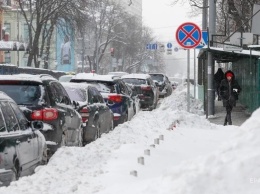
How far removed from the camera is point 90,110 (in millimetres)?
14219

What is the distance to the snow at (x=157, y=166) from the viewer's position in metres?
5.32

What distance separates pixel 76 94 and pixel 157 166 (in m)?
5.67

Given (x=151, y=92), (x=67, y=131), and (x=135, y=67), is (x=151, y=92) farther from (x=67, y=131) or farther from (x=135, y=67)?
(x=135, y=67)

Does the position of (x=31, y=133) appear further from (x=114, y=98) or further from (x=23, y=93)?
(x=114, y=98)

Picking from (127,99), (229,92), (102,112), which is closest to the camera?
(102,112)

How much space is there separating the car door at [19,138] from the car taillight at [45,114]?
1765mm

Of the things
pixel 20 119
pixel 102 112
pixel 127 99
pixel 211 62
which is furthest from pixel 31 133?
pixel 211 62

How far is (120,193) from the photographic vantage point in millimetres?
6652

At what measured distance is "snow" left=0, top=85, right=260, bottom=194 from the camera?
17.4 ft

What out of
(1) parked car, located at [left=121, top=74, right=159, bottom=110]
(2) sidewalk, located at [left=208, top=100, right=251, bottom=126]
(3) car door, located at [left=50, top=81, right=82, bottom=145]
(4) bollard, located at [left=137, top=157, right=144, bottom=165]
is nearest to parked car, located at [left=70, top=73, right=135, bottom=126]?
(2) sidewalk, located at [left=208, top=100, right=251, bottom=126]

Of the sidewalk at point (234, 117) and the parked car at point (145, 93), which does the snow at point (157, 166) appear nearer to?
the sidewalk at point (234, 117)

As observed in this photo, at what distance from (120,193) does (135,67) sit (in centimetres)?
9822

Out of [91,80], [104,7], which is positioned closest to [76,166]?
[91,80]

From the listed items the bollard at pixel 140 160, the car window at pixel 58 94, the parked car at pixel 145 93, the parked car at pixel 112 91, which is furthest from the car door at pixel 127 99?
the bollard at pixel 140 160
